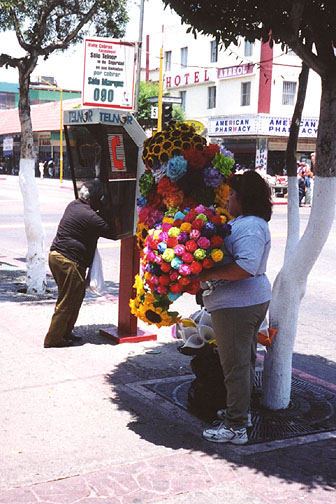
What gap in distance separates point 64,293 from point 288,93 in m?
33.3

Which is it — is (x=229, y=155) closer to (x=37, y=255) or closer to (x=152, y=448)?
(x=152, y=448)

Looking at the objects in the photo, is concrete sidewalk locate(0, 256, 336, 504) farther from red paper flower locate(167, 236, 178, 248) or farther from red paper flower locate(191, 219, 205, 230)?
red paper flower locate(191, 219, 205, 230)

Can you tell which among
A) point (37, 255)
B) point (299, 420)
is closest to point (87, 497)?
point (299, 420)

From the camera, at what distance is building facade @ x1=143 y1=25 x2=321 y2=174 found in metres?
36.8

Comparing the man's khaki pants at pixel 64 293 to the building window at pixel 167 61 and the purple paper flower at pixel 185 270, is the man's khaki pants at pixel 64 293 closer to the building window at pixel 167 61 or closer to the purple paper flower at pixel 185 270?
the purple paper flower at pixel 185 270

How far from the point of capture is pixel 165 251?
13.6 ft

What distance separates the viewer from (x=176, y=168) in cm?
435

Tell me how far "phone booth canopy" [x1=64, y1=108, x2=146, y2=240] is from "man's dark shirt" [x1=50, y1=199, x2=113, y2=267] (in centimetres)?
16

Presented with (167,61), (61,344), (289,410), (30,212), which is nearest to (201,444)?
(289,410)

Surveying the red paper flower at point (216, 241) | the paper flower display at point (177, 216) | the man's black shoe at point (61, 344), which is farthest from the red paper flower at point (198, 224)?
the man's black shoe at point (61, 344)

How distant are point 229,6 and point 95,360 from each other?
333 centimetres

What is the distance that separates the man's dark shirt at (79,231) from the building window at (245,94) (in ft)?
107

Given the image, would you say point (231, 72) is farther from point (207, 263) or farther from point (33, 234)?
point (207, 263)

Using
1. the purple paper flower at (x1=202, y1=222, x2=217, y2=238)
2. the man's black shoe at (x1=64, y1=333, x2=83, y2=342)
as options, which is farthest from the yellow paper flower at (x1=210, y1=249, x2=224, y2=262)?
the man's black shoe at (x1=64, y1=333, x2=83, y2=342)
